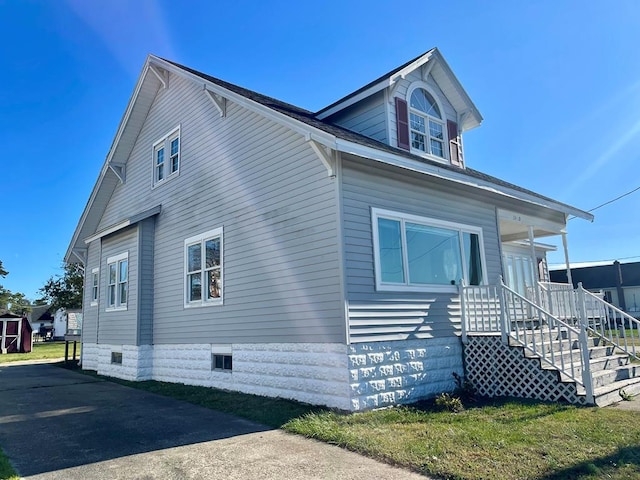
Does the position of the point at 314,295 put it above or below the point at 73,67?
below

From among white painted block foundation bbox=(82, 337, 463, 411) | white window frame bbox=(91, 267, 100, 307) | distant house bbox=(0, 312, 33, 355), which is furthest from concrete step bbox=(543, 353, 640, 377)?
distant house bbox=(0, 312, 33, 355)

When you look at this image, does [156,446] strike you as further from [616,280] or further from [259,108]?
[616,280]

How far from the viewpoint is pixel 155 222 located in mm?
13289

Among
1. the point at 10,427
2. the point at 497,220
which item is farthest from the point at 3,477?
Result: the point at 497,220

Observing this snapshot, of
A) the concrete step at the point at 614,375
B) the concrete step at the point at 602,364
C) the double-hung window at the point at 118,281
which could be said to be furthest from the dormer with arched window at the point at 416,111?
the double-hung window at the point at 118,281

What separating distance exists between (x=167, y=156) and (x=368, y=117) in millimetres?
6251

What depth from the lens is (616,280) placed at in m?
43.5

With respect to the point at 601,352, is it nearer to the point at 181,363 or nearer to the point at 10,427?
the point at 181,363

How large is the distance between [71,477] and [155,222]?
9.33 meters

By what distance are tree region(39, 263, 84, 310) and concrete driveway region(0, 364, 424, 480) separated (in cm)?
3901

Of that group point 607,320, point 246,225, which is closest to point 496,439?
point 607,320

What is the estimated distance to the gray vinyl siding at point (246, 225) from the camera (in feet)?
26.0

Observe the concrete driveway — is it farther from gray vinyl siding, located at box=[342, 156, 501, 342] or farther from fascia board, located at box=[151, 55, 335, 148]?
fascia board, located at box=[151, 55, 335, 148]

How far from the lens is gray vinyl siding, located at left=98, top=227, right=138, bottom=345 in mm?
13008
